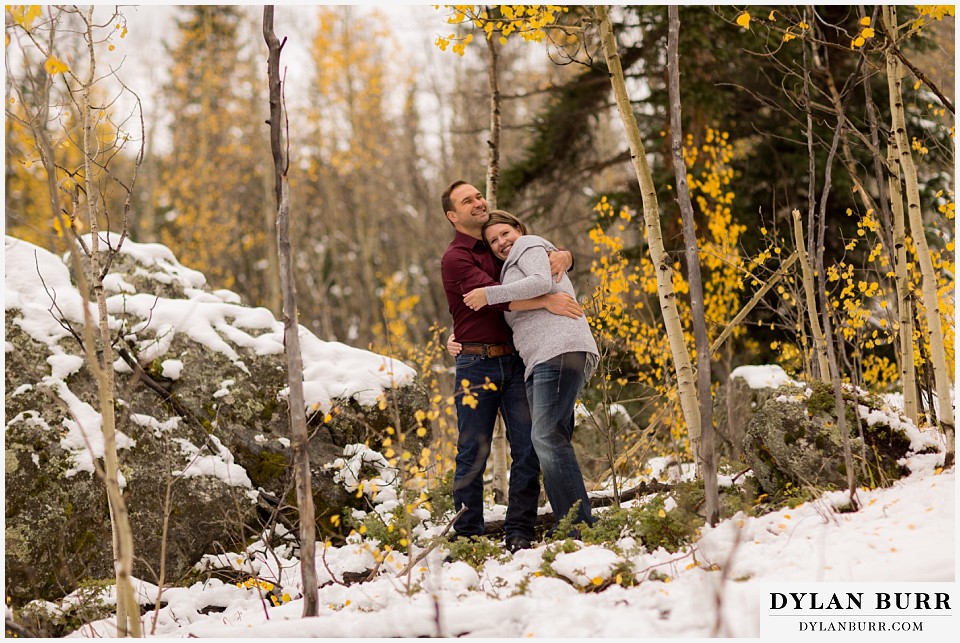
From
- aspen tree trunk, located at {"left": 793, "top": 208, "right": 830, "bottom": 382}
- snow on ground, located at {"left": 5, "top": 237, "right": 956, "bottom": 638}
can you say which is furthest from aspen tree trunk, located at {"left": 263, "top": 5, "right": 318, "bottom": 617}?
aspen tree trunk, located at {"left": 793, "top": 208, "right": 830, "bottom": 382}

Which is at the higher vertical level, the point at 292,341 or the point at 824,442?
the point at 292,341

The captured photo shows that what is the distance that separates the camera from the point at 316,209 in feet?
66.6

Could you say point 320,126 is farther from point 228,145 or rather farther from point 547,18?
point 547,18

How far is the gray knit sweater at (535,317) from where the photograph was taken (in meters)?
3.67

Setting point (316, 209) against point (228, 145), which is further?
point (316, 209)

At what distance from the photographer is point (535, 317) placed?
3822mm

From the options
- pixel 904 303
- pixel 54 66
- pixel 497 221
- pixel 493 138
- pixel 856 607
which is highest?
pixel 493 138

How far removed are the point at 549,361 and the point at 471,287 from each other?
0.58 meters

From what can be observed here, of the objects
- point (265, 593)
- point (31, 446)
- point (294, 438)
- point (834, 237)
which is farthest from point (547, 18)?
point (834, 237)

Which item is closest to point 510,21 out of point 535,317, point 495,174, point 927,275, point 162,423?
point 495,174

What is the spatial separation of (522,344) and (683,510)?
1.21 meters

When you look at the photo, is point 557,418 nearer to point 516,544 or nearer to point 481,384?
point 481,384

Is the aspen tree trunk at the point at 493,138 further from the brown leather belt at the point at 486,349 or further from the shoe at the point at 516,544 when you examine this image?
the shoe at the point at 516,544

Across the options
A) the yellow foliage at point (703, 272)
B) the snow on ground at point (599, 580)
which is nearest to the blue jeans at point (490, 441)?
the snow on ground at point (599, 580)
